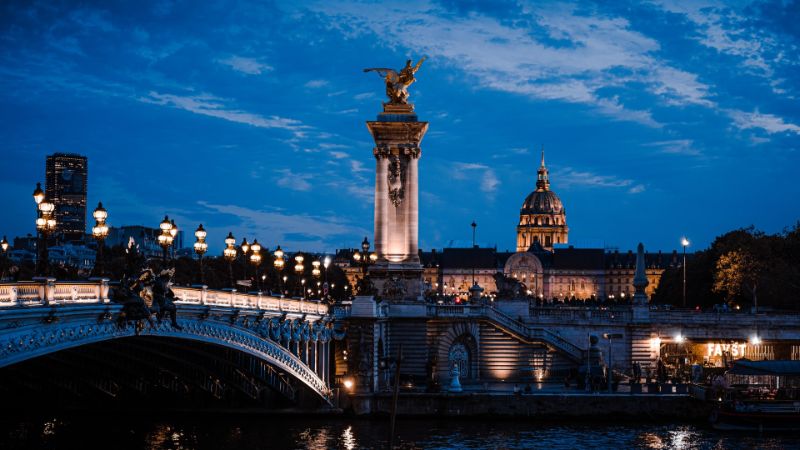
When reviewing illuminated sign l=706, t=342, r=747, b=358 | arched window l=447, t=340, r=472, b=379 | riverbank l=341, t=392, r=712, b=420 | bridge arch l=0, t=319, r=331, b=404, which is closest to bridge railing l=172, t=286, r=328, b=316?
bridge arch l=0, t=319, r=331, b=404

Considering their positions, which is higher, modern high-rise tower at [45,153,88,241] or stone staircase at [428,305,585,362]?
modern high-rise tower at [45,153,88,241]

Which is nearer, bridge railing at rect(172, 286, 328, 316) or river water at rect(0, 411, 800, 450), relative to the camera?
bridge railing at rect(172, 286, 328, 316)

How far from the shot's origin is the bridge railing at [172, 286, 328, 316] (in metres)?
48.2

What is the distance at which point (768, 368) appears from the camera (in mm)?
71062

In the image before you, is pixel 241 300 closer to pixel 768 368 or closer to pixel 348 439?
pixel 348 439

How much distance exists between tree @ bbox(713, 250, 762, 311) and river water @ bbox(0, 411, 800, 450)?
1625 inches

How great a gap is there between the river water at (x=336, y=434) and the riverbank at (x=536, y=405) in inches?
29.5

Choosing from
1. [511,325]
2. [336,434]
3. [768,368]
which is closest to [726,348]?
[511,325]

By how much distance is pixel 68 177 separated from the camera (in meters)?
52.8

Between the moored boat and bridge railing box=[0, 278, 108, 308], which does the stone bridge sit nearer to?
bridge railing box=[0, 278, 108, 308]

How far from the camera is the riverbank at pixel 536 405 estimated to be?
68.2 metres

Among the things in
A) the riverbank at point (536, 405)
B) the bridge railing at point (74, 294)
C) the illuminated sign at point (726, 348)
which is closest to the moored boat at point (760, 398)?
the riverbank at point (536, 405)

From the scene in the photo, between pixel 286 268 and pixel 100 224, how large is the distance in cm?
11102

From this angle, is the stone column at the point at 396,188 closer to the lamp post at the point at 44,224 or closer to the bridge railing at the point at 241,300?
the bridge railing at the point at 241,300
